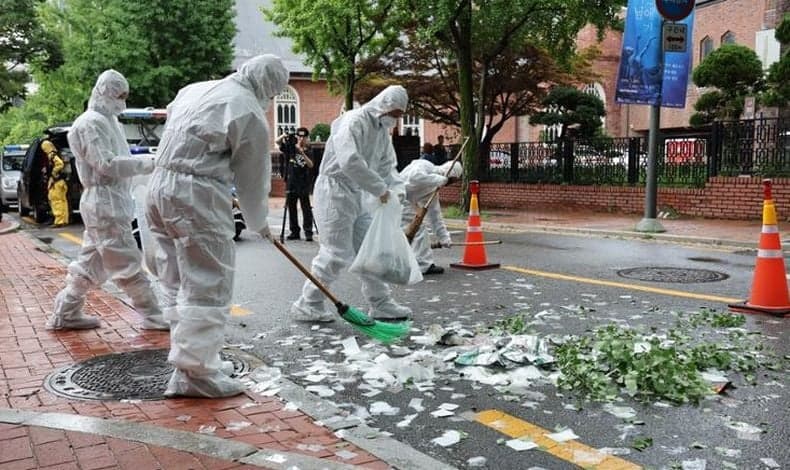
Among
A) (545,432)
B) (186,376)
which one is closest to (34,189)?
(186,376)

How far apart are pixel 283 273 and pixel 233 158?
4.97 meters

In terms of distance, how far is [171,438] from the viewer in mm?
3545

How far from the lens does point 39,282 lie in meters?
8.44

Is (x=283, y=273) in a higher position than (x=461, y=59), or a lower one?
lower

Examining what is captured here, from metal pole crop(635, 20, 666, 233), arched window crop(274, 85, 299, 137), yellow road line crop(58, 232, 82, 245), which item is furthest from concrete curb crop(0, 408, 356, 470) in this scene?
arched window crop(274, 85, 299, 137)

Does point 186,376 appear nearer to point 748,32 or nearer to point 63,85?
point 63,85

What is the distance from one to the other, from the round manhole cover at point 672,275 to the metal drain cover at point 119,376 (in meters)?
4.95

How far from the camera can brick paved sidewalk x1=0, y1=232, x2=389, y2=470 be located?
3.33 meters

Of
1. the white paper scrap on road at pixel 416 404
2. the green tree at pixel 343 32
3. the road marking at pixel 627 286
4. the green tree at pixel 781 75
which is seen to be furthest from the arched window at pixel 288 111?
the white paper scrap on road at pixel 416 404

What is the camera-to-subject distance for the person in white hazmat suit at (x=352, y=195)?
607cm

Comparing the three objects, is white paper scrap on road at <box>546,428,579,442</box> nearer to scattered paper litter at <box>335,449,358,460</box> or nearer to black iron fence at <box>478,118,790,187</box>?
scattered paper litter at <box>335,449,358,460</box>

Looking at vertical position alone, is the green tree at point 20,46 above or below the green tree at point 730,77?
above

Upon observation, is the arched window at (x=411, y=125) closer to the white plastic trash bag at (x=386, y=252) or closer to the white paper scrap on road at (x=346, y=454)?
the white plastic trash bag at (x=386, y=252)

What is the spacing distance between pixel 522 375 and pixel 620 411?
0.75 metres
